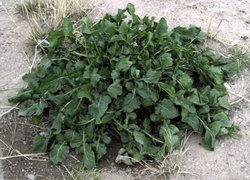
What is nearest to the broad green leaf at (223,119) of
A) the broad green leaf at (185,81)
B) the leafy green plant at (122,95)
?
the leafy green plant at (122,95)

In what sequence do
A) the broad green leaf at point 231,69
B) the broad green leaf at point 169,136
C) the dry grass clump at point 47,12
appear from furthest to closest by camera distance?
the dry grass clump at point 47,12, the broad green leaf at point 231,69, the broad green leaf at point 169,136

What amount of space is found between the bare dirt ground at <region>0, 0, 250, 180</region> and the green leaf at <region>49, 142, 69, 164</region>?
2.0 inches

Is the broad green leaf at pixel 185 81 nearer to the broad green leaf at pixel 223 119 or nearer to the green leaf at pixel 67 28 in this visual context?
the broad green leaf at pixel 223 119

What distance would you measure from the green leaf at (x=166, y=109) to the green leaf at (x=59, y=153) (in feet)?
2.05

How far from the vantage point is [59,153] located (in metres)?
3.22

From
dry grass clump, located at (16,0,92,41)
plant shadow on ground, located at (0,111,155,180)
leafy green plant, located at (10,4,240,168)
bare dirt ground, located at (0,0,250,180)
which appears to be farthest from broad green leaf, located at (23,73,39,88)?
dry grass clump, located at (16,0,92,41)

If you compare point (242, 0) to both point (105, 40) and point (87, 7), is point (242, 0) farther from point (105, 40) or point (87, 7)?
point (105, 40)

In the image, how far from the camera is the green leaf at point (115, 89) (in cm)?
320

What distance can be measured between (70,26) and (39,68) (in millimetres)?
368

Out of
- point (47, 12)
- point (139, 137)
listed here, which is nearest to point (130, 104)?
point (139, 137)

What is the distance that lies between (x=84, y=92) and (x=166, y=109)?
1.75 ft

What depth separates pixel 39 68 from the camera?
11.7 ft

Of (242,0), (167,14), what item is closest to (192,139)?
(167,14)

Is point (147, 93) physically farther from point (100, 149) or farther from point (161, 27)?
point (161, 27)
